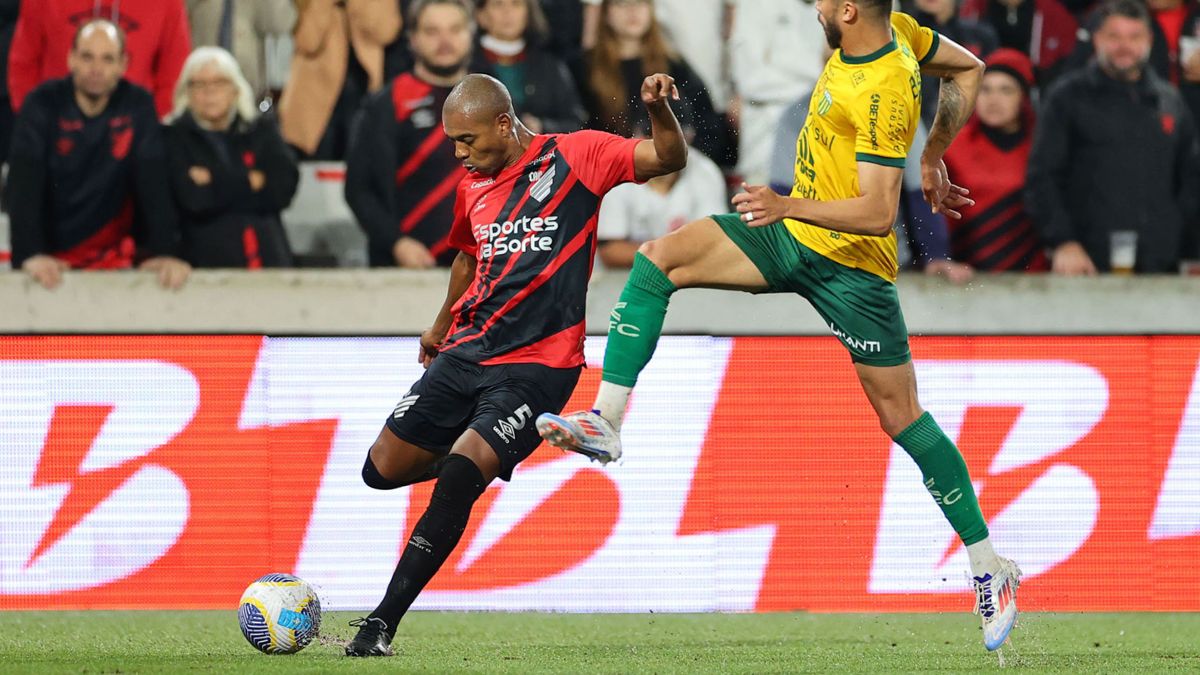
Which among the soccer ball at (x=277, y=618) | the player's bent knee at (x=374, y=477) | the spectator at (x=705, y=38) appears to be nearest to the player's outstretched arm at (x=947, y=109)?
the player's bent knee at (x=374, y=477)

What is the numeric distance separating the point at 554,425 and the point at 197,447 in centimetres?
330

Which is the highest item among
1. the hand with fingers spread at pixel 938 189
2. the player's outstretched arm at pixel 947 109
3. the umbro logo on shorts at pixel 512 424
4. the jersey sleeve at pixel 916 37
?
the jersey sleeve at pixel 916 37

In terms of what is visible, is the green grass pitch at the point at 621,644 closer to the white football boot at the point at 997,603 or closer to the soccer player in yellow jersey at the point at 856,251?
the white football boot at the point at 997,603

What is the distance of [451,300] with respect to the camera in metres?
7.20

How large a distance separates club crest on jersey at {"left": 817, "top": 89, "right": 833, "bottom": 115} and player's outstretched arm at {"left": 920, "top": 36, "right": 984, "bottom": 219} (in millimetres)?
568

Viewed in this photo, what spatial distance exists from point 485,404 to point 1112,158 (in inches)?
217

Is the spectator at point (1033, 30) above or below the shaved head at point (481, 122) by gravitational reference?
below

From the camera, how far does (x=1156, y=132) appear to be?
35.2 ft

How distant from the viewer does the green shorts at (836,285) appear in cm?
649

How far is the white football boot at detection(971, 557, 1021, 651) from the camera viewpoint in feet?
21.2

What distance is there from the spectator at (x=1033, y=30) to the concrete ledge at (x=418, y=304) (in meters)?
1.55

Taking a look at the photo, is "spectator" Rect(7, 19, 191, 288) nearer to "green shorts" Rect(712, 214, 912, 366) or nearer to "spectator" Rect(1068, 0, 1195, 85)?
"green shorts" Rect(712, 214, 912, 366)

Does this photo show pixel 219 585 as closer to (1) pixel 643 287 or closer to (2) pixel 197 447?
(2) pixel 197 447

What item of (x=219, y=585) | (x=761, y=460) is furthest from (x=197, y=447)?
(x=761, y=460)
